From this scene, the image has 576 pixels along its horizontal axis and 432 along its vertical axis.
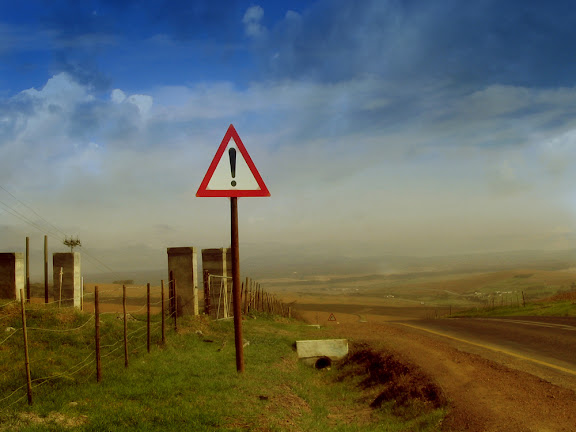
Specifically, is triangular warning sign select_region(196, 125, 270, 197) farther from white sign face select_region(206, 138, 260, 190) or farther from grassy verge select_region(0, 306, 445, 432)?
grassy verge select_region(0, 306, 445, 432)

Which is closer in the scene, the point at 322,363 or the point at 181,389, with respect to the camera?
the point at 181,389

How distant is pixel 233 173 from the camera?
8.31 metres

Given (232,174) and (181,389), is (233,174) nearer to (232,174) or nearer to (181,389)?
(232,174)

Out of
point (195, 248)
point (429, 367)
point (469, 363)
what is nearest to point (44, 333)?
point (195, 248)

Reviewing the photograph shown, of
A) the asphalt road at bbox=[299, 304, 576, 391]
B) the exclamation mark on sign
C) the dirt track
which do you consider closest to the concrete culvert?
the dirt track

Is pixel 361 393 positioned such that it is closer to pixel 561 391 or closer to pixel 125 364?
pixel 561 391

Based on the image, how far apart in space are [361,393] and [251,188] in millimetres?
5164

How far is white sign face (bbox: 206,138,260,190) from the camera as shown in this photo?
26.9 feet

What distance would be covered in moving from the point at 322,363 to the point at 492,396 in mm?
7067

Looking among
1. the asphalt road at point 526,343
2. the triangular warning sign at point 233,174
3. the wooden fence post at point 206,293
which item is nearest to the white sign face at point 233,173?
the triangular warning sign at point 233,174

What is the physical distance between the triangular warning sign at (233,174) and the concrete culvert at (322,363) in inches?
292

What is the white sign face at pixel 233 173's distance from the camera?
8203 millimetres

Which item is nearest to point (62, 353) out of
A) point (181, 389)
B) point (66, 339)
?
point (66, 339)

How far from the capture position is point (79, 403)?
7414 mm
